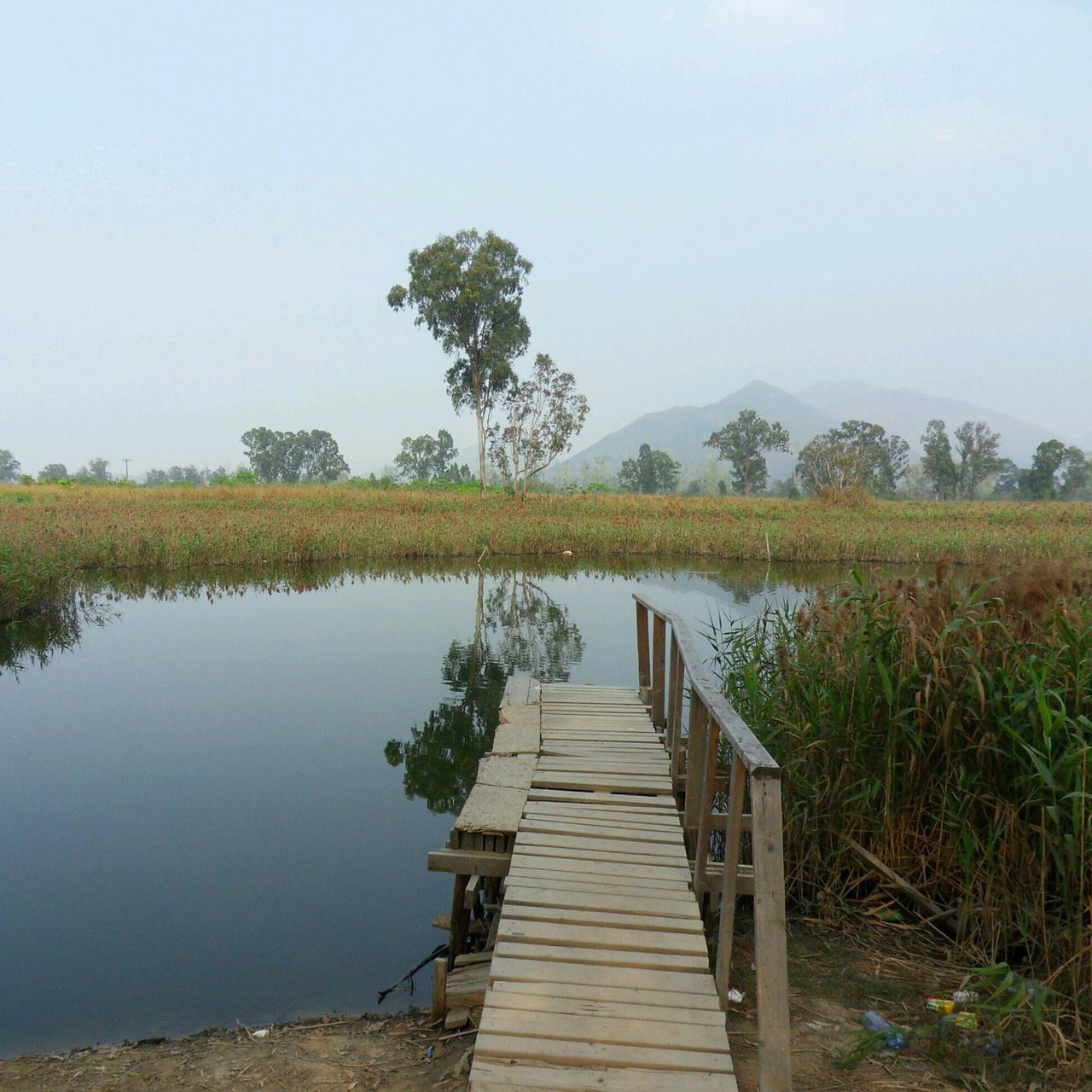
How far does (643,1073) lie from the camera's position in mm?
2396

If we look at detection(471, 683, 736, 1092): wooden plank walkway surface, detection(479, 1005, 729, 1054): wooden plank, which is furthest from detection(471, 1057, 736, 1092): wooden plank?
detection(479, 1005, 729, 1054): wooden plank

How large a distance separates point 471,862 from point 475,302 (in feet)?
112

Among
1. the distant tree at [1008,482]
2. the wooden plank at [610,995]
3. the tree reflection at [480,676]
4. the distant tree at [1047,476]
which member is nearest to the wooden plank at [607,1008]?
the wooden plank at [610,995]

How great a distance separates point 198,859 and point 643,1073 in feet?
11.8

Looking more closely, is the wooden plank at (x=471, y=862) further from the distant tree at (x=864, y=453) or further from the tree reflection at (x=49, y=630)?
the distant tree at (x=864, y=453)

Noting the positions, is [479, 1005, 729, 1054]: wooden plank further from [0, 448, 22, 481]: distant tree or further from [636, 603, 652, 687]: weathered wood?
[0, 448, 22, 481]: distant tree

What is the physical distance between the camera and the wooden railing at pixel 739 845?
2256 millimetres

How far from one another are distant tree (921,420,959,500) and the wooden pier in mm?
65527

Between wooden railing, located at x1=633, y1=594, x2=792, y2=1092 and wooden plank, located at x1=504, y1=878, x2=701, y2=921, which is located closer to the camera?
wooden railing, located at x1=633, y1=594, x2=792, y2=1092

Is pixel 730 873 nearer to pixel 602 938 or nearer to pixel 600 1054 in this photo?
pixel 602 938

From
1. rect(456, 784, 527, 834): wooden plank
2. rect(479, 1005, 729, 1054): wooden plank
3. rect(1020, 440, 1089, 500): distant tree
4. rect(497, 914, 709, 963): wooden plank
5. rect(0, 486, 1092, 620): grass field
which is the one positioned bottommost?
rect(479, 1005, 729, 1054): wooden plank

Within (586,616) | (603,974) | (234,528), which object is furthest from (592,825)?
(234,528)

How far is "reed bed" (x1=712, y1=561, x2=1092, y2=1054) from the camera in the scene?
319cm

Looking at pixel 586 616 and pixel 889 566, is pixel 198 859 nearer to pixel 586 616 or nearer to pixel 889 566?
pixel 586 616
